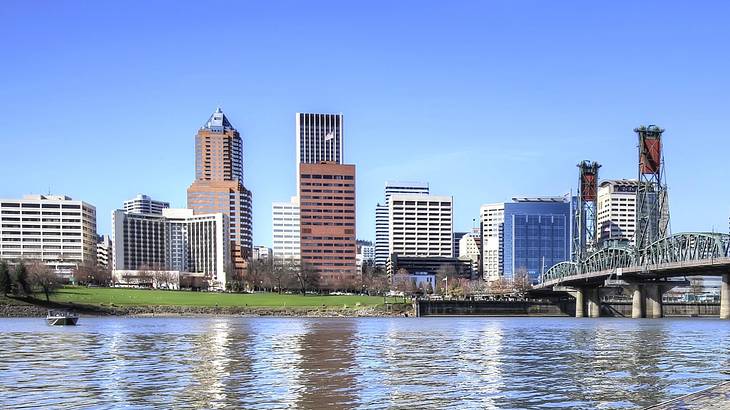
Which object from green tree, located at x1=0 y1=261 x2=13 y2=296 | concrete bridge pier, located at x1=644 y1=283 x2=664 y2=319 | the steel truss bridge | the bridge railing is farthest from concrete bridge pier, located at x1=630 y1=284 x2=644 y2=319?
green tree, located at x1=0 y1=261 x2=13 y2=296

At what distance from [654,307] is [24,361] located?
163584mm

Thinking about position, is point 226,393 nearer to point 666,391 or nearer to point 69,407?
point 69,407

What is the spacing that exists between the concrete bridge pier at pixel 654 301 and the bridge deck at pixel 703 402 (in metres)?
169

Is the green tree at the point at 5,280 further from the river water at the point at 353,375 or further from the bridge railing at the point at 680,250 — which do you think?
the bridge railing at the point at 680,250

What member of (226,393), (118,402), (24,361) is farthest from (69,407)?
(24,361)

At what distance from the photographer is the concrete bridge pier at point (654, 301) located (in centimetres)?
18950

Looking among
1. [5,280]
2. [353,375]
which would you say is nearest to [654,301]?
[5,280]

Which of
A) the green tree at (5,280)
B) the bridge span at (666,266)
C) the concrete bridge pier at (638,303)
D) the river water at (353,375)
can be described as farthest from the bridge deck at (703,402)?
the green tree at (5,280)

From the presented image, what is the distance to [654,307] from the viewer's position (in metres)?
190

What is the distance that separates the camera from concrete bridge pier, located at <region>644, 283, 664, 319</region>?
189500mm

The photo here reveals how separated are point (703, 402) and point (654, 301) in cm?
17427

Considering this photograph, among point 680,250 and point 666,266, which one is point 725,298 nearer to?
point 680,250

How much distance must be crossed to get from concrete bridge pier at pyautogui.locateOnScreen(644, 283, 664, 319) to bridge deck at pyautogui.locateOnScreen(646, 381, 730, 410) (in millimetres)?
169128

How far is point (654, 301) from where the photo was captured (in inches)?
7515
